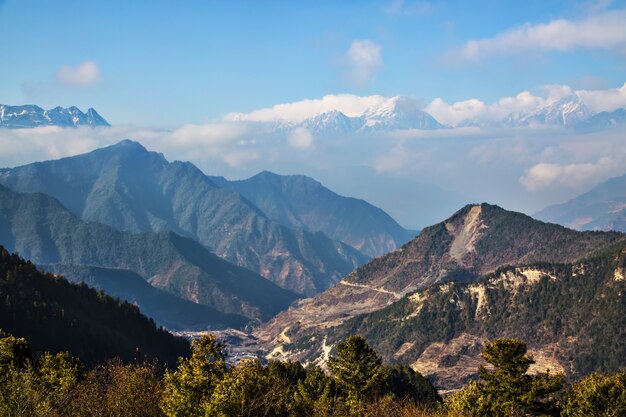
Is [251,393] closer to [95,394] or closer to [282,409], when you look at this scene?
[282,409]

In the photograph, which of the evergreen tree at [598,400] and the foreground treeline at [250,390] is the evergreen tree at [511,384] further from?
the evergreen tree at [598,400]

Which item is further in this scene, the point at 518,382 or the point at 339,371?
the point at 339,371

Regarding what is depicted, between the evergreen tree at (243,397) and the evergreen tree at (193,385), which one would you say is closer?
the evergreen tree at (243,397)

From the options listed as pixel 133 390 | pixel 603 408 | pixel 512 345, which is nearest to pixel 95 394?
pixel 133 390

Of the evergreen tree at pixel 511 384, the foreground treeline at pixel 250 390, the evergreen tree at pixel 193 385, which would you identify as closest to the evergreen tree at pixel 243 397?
the foreground treeline at pixel 250 390

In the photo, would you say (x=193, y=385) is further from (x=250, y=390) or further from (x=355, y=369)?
(x=355, y=369)

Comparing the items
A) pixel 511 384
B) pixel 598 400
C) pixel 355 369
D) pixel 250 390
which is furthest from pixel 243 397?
pixel 598 400

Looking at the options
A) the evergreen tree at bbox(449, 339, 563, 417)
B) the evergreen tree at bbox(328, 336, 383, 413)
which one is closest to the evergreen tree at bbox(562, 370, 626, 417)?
the evergreen tree at bbox(449, 339, 563, 417)

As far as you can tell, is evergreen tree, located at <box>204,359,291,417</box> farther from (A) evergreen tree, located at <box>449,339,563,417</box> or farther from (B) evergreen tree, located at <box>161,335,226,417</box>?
(A) evergreen tree, located at <box>449,339,563,417</box>

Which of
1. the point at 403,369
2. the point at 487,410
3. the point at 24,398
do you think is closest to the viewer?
the point at 24,398
